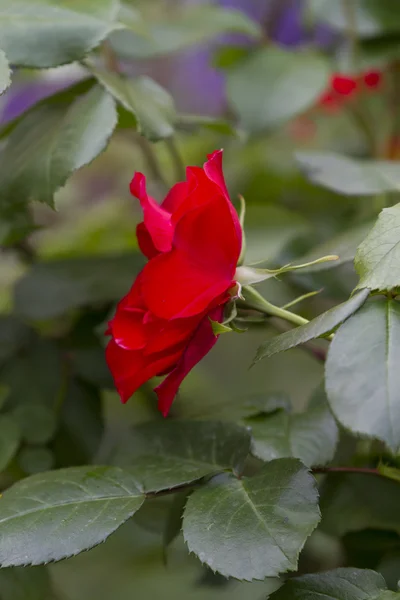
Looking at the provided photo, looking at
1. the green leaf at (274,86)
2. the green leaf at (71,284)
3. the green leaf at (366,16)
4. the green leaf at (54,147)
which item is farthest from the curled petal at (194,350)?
the green leaf at (366,16)

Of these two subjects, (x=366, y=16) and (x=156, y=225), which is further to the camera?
(x=366, y=16)

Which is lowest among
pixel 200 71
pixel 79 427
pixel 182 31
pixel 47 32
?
pixel 200 71

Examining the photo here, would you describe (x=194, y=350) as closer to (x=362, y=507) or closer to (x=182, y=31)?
(x=362, y=507)

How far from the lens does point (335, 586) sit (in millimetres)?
287

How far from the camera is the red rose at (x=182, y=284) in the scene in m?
0.30

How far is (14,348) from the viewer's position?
1.74 ft

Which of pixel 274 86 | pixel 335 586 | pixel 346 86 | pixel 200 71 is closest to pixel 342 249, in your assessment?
pixel 335 586

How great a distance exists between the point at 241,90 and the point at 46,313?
29cm

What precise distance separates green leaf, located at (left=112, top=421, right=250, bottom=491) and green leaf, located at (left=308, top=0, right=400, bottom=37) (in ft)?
1.49

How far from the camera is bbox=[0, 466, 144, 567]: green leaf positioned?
279mm

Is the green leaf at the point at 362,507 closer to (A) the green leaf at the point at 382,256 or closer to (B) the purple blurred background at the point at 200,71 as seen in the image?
(A) the green leaf at the point at 382,256

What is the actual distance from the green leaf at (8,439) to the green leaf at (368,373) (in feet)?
0.76

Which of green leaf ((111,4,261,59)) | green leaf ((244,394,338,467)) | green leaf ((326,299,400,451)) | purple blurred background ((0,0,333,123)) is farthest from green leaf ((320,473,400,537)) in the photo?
purple blurred background ((0,0,333,123))

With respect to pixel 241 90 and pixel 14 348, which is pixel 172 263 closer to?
pixel 14 348
